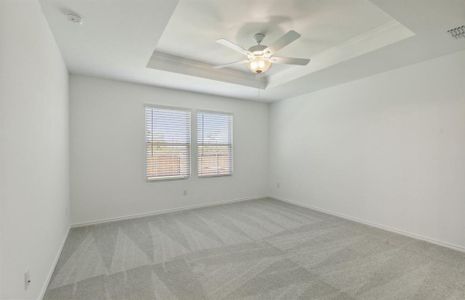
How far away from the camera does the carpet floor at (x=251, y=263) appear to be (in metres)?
2.07

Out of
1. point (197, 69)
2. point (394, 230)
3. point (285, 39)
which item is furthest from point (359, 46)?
point (394, 230)

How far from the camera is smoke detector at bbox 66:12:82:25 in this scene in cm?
210

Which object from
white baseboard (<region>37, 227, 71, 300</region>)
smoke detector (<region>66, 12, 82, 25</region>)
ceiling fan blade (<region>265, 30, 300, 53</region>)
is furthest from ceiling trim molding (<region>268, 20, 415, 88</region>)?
white baseboard (<region>37, 227, 71, 300</region>)

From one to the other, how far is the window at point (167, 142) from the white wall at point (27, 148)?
1.87m

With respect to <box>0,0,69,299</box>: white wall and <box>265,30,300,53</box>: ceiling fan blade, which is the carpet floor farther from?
<box>265,30,300,53</box>: ceiling fan blade

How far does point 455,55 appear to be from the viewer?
292 cm

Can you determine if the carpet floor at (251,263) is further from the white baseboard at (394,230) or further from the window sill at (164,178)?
the window sill at (164,178)

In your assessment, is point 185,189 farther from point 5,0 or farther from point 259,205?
point 5,0

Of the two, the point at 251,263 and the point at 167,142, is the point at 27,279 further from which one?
the point at 167,142

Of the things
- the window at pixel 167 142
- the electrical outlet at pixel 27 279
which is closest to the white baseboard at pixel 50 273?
the electrical outlet at pixel 27 279

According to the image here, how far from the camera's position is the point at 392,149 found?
356cm

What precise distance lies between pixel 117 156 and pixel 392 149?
15.8 ft

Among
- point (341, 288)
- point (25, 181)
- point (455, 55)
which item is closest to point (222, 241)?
point (341, 288)

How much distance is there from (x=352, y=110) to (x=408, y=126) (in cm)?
96
